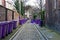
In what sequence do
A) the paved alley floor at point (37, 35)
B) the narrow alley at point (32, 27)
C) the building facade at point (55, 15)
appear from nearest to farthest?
the paved alley floor at point (37, 35), the narrow alley at point (32, 27), the building facade at point (55, 15)

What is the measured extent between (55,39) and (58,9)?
7682mm

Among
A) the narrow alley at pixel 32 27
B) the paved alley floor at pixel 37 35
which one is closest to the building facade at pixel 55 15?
the narrow alley at pixel 32 27

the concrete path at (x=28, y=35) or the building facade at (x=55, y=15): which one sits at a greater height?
the building facade at (x=55, y=15)

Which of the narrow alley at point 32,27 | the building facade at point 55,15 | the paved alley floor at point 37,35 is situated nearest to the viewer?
the paved alley floor at point 37,35

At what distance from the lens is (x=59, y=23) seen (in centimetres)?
2081

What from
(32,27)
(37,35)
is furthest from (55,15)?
(32,27)

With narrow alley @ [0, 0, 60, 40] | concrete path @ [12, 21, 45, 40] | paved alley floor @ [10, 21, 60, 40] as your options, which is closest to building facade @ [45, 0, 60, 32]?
narrow alley @ [0, 0, 60, 40]

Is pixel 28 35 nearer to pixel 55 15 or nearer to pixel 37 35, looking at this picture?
pixel 37 35

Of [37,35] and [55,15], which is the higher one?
[55,15]

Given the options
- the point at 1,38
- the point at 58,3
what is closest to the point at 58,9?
the point at 58,3

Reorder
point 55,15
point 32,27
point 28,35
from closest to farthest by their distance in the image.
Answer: point 28,35 < point 55,15 < point 32,27

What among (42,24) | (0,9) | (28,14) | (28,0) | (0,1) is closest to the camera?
(0,9)

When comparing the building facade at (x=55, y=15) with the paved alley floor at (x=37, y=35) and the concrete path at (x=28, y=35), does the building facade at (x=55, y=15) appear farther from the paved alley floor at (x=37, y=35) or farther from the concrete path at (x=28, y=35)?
the concrete path at (x=28, y=35)

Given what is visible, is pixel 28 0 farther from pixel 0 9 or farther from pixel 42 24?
pixel 0 9
